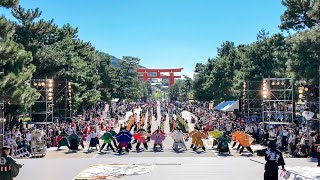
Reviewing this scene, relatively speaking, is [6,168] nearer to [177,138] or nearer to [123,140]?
[123,140]

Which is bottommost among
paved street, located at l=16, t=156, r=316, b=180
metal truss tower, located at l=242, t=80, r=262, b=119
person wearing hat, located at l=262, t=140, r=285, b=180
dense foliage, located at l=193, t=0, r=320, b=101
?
paved street, located at l=16, t=156, r=316, b=180

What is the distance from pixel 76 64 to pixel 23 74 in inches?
743

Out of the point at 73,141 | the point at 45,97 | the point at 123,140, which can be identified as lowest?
the point at 73,141

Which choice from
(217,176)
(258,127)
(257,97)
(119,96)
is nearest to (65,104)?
(258,127)

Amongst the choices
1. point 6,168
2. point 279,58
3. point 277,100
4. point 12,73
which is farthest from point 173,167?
point 279,58

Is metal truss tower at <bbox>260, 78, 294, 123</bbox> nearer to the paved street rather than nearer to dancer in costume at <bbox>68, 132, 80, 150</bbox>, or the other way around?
the paved street

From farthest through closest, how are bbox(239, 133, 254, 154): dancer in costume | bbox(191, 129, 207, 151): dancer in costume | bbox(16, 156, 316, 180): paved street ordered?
bbox(191, 129, 207, 151): dancer in costume → bbox(239, 133, 254, 154): dancer in costume → bbox(16, 156, 316, 180): paved street

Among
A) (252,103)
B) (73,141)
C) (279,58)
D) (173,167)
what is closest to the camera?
(173,167)

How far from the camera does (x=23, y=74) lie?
2586 centimetres

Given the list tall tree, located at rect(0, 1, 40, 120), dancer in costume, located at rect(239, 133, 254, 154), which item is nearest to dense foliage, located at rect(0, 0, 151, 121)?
tall tree, located at rect(0, 1, 40, 120)

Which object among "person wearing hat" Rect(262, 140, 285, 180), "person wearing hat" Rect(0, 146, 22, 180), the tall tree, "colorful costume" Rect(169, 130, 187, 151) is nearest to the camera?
"person wearing hat" Rect(0, 146, 22, 180)

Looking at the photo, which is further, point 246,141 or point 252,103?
point 252,103

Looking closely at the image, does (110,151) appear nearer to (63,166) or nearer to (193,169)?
(63,166)

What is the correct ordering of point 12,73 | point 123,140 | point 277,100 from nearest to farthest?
1. point 12,73
2. point 123,140
3. point 277,100
